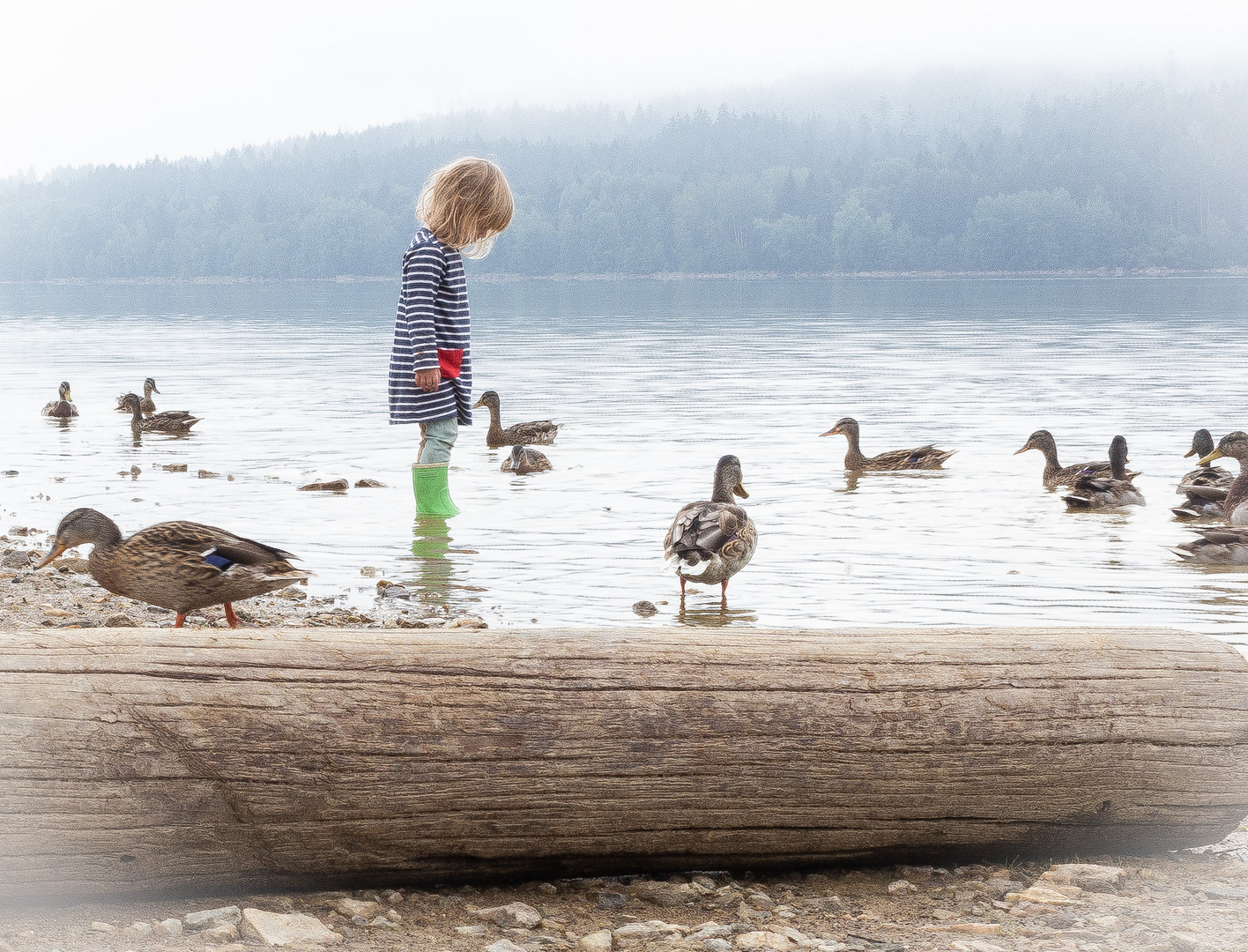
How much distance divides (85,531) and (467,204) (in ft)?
13.3

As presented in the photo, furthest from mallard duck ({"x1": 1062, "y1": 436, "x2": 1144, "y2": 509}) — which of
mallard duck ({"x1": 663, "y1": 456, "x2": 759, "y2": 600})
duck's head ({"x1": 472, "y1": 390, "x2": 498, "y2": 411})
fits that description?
duck's head ({"x1": 472, "y1": 390, "x2": 498, "y2": 411})

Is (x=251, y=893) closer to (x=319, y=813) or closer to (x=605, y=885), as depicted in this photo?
(x=319, y=813)

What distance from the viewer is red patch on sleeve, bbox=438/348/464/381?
35.8 ft

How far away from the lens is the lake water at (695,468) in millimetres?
10180

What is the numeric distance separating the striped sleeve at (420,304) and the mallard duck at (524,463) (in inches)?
256

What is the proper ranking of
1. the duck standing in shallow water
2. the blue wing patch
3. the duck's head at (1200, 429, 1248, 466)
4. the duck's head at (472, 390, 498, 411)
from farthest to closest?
1. the duck's head at (472, 390, 498, 411)
2. the duck standing in shallow water
3. the duck's head at (1200, 429, 1248, 466)
4. the blue wing patch

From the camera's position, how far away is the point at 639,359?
40.7 meters

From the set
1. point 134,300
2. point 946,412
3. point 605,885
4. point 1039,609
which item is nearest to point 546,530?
point 1039,609

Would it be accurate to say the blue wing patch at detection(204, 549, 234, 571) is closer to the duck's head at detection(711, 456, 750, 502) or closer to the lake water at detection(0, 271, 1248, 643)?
the lake water at detection(0, 271, 1248, 643)

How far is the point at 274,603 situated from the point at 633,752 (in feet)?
18.6

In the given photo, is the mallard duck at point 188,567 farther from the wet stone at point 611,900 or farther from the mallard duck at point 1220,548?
the mallard duck at point 1220,548

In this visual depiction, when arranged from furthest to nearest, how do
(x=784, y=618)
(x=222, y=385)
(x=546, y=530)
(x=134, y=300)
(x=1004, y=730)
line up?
1. (x=134, y=300)
2. (x=222, y=385)
3. (x=546, y=530)
4. (x=784, y=618)
5. (x=1004, y=730)


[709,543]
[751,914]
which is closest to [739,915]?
[751,914]

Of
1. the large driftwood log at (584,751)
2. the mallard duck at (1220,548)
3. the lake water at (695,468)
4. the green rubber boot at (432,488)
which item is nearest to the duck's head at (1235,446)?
the lake water at (695,468)
